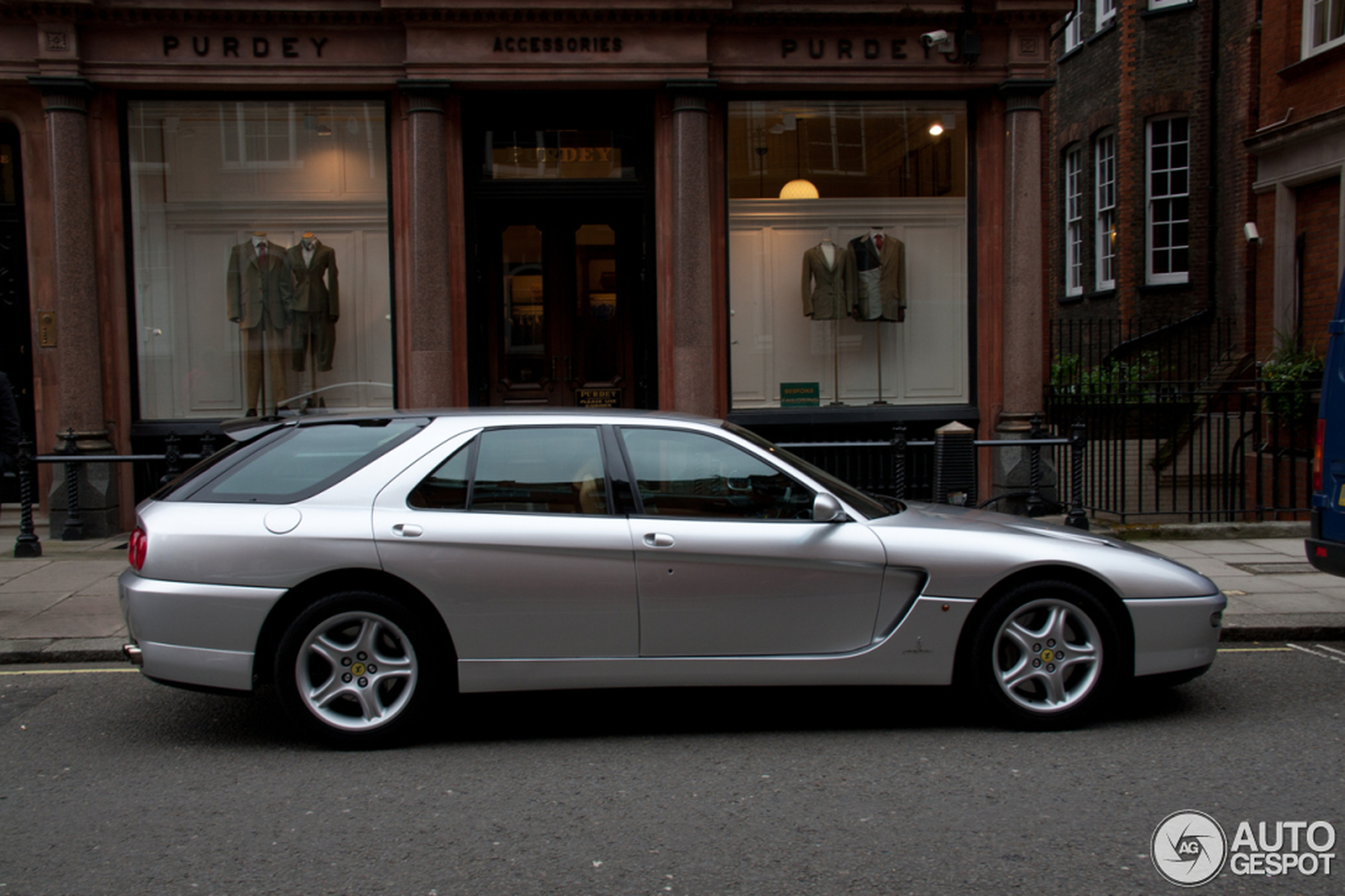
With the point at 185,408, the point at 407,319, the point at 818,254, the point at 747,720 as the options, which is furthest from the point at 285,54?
the point at 747,720

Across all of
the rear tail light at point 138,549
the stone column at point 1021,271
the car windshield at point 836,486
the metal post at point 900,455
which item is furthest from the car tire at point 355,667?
the stone column at point 1021,271

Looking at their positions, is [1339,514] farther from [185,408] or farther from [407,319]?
[185,408]

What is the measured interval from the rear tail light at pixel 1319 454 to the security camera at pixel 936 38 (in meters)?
6.09

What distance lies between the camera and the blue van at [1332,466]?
6312 millimetres

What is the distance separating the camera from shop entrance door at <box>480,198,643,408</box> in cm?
1201

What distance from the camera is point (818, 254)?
11.9 meters

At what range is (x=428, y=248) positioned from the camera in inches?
435

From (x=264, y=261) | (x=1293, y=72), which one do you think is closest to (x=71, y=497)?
(x=264, y=261)

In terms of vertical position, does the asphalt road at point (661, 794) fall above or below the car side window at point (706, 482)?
below

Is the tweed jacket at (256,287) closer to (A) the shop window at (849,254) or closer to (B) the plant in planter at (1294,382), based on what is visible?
(A) the shop window at (849,254)

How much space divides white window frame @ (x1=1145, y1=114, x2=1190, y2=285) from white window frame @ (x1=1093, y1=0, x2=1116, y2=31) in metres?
2.38

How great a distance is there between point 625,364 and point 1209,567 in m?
6.21

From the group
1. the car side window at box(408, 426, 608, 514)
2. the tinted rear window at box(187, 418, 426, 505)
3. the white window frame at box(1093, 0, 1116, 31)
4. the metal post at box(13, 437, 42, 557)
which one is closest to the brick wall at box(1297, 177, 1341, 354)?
the white window frame at box(1093, 0, 1116, 31)

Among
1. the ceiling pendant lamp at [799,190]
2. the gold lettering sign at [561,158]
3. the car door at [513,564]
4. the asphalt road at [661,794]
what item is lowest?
the asphalt road at [661,794]
